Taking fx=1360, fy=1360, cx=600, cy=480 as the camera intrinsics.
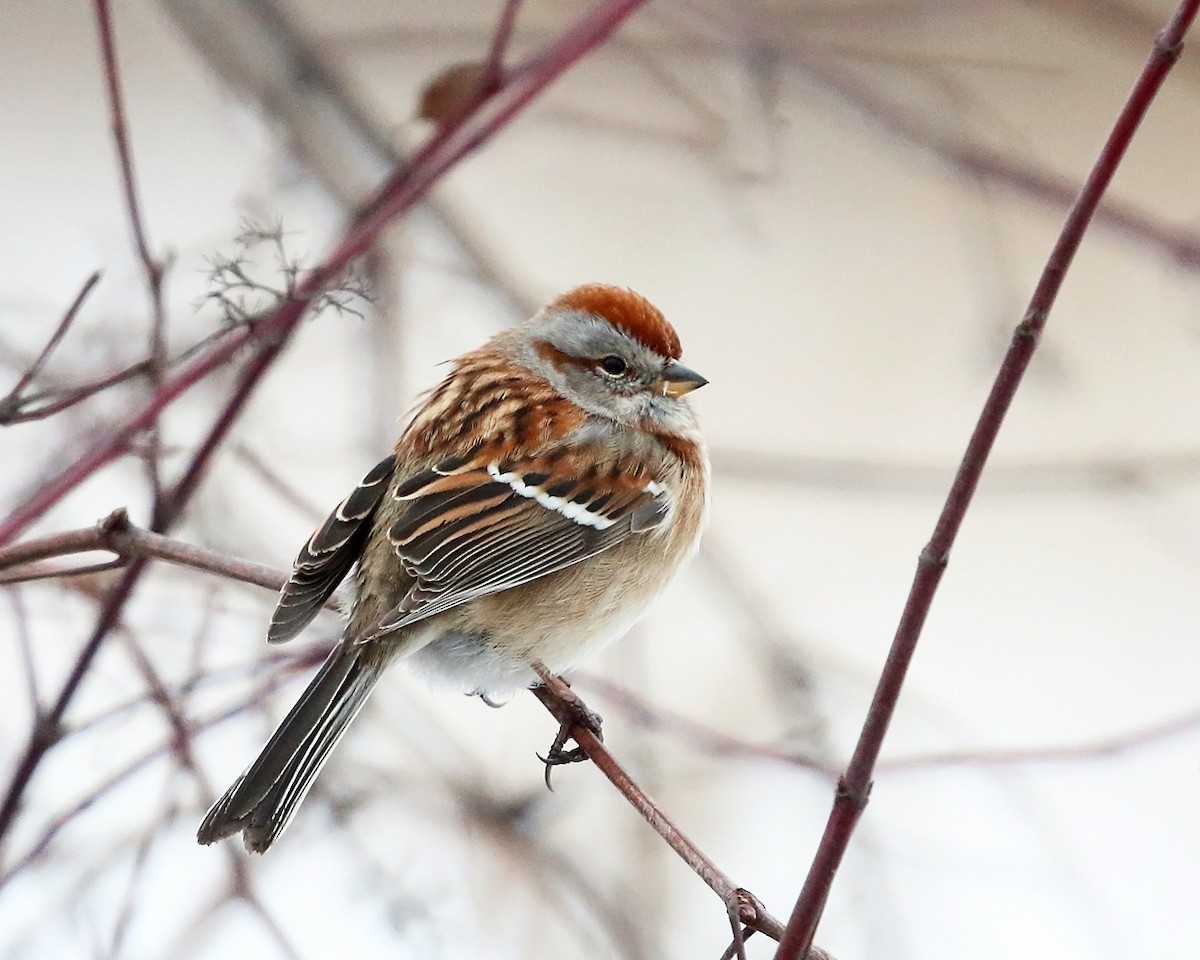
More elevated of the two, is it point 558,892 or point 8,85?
point 8,85

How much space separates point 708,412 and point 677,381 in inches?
66.1

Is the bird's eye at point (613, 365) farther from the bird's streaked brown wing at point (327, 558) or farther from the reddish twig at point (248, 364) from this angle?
the reddish twig at point (248, 364)

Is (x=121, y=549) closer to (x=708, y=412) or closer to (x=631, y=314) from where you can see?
(x=631, y=314)

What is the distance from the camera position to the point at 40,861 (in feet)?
6.87

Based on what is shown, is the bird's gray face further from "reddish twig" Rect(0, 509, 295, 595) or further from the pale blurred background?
"reddish twig" Rect(0, 509, 295, 595)

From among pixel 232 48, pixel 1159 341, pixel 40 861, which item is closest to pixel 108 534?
pixel 40 861

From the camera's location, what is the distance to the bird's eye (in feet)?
8.45

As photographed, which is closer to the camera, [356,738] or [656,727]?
[656,727]

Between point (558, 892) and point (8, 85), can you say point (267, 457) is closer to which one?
point (558, 892)

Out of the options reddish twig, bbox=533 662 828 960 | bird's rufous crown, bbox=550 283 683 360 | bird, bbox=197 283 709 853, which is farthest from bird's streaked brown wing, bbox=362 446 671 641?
reddish twig, bbox=533 662 828 960

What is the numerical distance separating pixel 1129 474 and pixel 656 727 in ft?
3.75

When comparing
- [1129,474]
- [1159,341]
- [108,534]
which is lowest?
[108,534]

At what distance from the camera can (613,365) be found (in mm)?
2580

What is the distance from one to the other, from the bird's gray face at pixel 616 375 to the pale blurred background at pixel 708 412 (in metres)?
0.19
